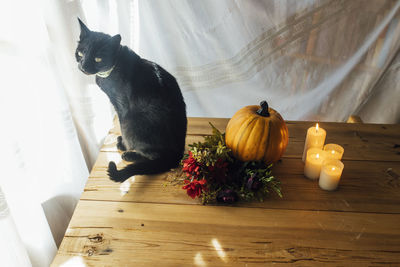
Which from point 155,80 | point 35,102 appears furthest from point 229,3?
point 35,102

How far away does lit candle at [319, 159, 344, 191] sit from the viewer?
0.81 metres

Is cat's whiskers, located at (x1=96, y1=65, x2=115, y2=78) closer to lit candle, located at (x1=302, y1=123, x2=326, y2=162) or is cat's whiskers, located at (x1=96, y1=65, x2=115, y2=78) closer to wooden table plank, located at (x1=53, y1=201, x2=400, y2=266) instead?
wooden table plank, located at (x1=53, y1=201, x2=400, y2=266)

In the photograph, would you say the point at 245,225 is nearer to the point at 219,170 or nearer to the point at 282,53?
the point at 219,170

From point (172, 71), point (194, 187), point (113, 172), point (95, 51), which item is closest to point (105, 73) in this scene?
point (95, 51)

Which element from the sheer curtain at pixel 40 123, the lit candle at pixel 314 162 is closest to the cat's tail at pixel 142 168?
the sheer curtain at pixel 40 123

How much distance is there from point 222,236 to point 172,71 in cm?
73

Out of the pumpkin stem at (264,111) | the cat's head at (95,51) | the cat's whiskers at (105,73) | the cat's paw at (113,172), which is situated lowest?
the cat's paw at (113,172)

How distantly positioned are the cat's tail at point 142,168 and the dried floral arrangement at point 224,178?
0.26ft

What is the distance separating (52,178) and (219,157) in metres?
0.55

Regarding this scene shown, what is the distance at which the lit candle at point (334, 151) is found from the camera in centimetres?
89

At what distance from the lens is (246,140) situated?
805 millimetres

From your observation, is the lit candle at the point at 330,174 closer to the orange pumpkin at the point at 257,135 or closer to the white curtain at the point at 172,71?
the orange pumpkin at the point at 257,135

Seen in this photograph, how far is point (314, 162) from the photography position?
854 mm

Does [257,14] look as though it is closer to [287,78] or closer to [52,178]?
[287,78]
